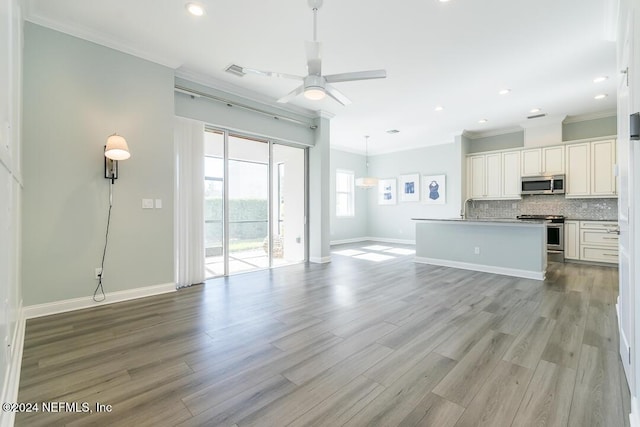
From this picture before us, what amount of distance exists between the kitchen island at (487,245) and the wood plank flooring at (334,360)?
910 millimetres

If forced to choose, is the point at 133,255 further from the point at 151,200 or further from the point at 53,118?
the point at 53,118

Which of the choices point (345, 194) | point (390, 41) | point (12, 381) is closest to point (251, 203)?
point (390, 41)

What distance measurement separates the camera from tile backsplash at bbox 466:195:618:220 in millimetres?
5995

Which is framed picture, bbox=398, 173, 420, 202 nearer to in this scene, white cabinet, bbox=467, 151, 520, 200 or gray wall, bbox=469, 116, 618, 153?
white cabinet, bbox=467, 151, 520, 200

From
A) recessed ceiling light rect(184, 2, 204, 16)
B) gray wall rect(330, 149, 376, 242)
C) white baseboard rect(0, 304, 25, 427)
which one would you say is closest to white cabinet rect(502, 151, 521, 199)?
gray wall rect(330, 149, 376, 242)

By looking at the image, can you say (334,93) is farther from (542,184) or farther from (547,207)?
(547,207)

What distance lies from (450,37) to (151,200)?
13.9ft

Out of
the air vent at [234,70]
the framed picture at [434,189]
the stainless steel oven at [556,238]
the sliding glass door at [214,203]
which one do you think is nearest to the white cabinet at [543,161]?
the stainless steel oven at [556,238]

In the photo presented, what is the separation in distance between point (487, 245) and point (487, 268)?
1.35ft

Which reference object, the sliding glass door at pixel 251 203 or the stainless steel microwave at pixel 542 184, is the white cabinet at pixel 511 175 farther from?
the sliding glass door at pixel 251 203

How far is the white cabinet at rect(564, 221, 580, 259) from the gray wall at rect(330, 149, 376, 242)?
209 inches

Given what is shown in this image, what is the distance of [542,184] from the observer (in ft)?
21.0

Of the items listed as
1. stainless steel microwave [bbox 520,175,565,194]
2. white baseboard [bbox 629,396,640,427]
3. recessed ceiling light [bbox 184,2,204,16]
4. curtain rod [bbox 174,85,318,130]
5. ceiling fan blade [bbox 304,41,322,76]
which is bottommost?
white baseboard [bbox 629,396,640,427]

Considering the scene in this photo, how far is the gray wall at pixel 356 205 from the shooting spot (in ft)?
29.6
